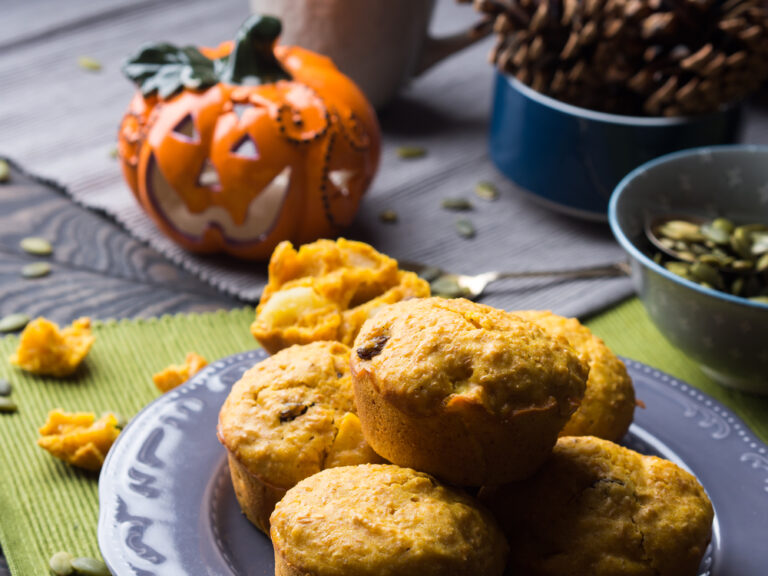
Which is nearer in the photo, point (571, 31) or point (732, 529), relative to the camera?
point (732, 529)

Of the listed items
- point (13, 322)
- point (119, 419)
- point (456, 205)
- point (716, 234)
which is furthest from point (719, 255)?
point (13, 322)

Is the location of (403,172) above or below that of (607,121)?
below

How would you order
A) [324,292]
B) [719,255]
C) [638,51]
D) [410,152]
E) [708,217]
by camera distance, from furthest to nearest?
[410,152], [638,51], [708,217], [719,255], [324,292]

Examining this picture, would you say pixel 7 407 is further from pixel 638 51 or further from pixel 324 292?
pixel 638 51

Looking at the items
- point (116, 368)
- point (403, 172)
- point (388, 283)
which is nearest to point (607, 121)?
point (403, 172)

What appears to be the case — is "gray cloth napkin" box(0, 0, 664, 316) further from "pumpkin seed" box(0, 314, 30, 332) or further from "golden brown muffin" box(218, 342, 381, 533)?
"golden brown muffin" box(218, 342, 381, 533)

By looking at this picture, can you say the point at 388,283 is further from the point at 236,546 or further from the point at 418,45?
the point at 418,45
